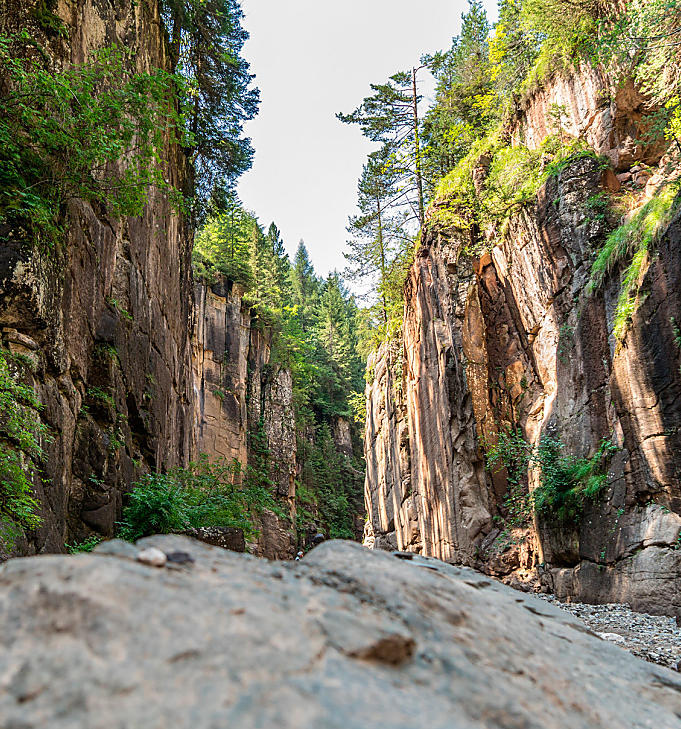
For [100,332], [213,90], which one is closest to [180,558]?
[100,332]

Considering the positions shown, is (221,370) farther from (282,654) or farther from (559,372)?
(282,654)

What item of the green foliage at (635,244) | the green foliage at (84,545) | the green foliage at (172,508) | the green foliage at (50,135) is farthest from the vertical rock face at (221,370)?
the green foliage at (50,135)

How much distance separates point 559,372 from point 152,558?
1365 centimetres

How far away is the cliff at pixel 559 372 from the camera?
973 cm

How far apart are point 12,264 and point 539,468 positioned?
493 inches

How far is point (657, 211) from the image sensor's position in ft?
35.0

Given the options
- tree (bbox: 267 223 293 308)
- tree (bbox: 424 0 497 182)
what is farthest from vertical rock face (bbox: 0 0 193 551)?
tree (bbox: 267 223 293 308)

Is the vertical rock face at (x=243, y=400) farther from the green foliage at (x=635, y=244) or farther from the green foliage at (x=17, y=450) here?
the green foliage at (x=17, y=450)

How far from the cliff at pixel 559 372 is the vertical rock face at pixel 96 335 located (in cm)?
886

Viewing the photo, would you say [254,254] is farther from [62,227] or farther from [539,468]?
[62,227]

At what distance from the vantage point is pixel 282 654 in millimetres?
1463

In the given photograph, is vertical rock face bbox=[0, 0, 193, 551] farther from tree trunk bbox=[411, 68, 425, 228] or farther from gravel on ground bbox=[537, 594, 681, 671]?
tree trunk bbox=[411, 68, 425, 228]

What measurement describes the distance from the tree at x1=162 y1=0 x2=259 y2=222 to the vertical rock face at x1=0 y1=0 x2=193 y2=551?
7.09 ft

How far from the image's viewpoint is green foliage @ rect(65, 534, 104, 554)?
6.30 m
